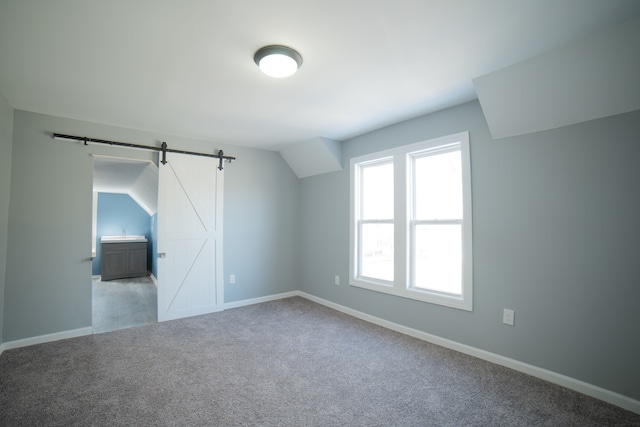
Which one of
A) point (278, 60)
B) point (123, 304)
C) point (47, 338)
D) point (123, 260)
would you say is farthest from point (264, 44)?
point (123, 260)

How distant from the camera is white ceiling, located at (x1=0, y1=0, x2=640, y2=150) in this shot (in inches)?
65.8

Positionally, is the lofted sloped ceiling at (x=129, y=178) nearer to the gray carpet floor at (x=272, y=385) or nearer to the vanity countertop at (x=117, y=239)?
the vanity countertop at (x=117, y=239)

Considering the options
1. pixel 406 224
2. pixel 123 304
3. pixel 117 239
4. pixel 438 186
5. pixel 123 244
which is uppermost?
pixel 438 186

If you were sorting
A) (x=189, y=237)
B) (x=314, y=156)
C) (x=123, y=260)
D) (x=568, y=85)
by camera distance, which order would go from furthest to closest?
1. (x=123, y=260)
2. (x=314, y=156)
3. (x=189, y=237)
4. (x=568, y=85)

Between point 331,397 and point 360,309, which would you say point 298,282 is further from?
point 331,397

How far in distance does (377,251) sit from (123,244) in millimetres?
5783

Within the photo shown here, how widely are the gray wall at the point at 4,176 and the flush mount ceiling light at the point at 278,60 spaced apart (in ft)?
8.69

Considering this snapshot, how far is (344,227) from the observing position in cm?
430

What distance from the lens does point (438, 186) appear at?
328 centimetres

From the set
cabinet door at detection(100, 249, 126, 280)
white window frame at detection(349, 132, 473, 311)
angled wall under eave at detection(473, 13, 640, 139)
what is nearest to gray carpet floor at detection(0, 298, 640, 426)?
white window frame at detection(349, 132, 473, 311)

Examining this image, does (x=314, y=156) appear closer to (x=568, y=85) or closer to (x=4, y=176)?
(x=568, y=85)

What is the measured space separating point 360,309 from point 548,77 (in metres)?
3.12

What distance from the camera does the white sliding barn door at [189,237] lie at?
4004 mm

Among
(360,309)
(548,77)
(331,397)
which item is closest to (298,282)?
(360,309)
